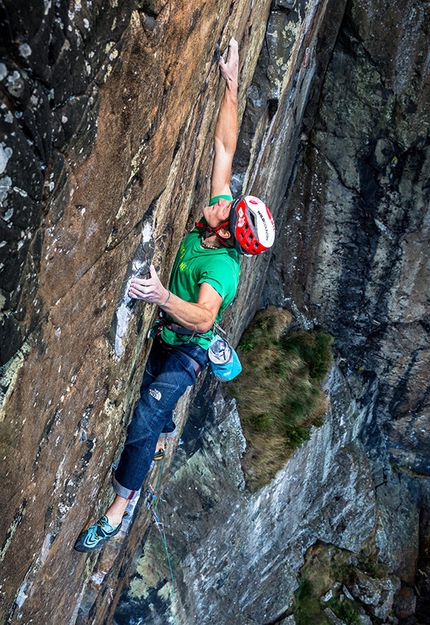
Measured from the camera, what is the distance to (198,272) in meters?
4.54

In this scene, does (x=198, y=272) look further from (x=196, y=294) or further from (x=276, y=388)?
(x=276, y=388)

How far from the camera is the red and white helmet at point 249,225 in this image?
449cm

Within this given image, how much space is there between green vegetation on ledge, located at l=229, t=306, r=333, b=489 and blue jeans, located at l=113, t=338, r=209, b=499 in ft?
13.3

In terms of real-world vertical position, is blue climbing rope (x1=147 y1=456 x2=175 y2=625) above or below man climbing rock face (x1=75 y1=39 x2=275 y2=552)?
below

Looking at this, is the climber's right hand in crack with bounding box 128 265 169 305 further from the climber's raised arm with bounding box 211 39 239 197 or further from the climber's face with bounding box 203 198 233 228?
the climber's raised arm with bounding box 211 39 239 197

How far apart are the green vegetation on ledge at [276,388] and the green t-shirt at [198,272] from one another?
447 centimetres

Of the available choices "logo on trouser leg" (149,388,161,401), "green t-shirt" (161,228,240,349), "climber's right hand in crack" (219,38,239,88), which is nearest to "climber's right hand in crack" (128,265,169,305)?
"green t-shirt" (161,228,240,349)

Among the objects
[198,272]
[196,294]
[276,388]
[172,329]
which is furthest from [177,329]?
[276,388]

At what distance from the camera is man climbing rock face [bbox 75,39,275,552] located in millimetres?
4434

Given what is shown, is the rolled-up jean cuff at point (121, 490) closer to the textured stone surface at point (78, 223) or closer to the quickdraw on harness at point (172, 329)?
the textured stone surface at point (78, 223)

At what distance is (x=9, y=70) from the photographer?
1.89 meters

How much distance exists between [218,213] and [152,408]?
1.70 m

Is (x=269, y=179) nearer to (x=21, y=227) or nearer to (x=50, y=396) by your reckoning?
(x=50, y=396)

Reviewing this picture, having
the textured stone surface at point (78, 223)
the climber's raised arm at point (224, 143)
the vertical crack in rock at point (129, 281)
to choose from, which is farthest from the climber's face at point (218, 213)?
the vertical crack in rock at point (129, 281)
